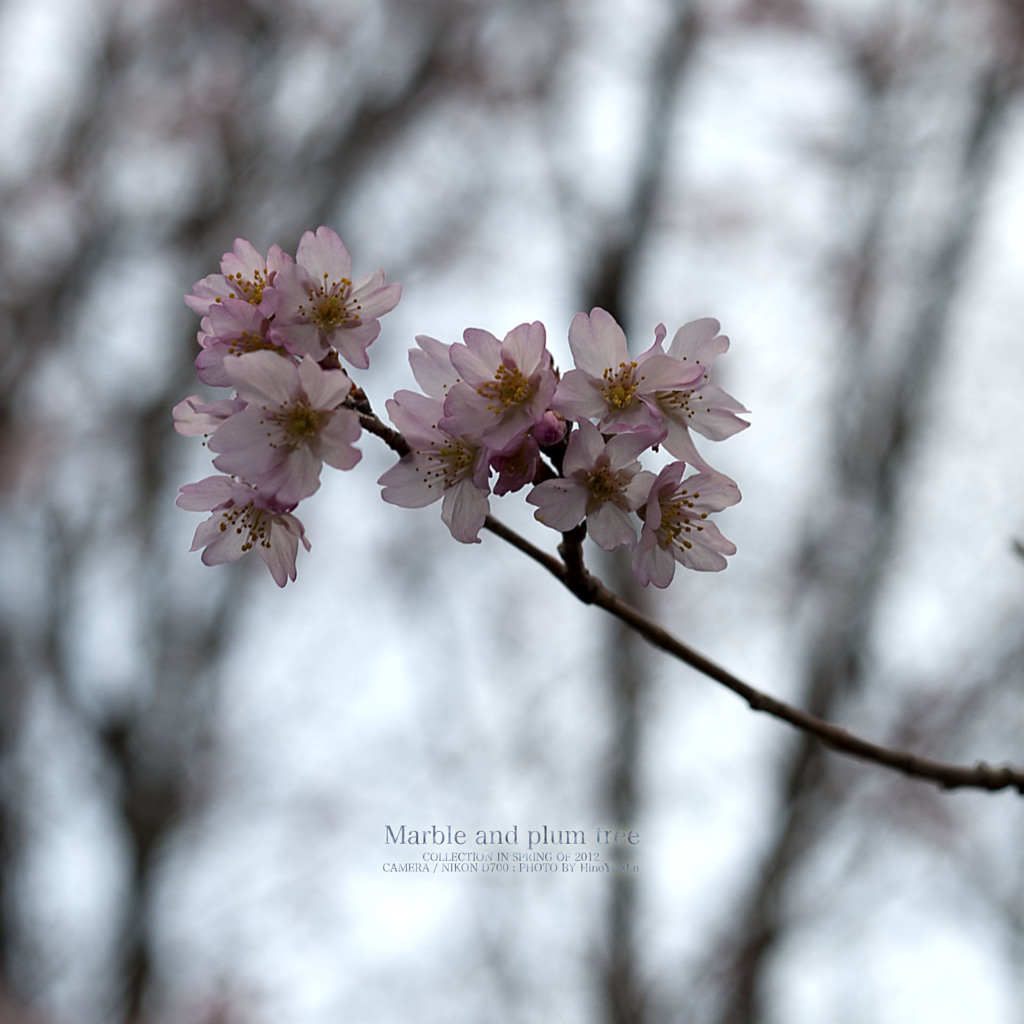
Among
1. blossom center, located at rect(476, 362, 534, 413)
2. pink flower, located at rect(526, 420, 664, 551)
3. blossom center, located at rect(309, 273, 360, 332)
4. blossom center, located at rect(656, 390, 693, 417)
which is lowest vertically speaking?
pink flower, located at rect(526, 420, 664, 551)

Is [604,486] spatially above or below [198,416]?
below

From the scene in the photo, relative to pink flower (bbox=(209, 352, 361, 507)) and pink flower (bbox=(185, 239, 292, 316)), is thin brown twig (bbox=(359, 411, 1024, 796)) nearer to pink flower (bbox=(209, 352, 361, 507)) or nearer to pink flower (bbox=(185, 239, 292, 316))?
pink flower (bbox=(209, 352, 361, 507))

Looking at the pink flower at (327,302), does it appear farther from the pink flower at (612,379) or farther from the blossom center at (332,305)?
the pink flower at (612,379)

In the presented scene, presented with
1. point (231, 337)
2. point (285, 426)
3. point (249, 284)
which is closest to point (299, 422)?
point (285, 426)

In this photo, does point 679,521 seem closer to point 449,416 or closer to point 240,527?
point 449,416

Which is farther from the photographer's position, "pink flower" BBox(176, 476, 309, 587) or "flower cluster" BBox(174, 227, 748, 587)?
"pink flower" BBox(176, 476, 309, 587)

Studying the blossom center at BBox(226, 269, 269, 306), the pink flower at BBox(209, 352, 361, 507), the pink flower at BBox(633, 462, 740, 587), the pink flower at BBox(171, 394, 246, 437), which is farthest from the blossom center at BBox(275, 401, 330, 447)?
the pink flower at BBox(633, 462, 740, 587)

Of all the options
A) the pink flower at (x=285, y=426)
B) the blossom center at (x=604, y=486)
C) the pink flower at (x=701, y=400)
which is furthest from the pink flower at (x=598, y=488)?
the pink flower at (x=285, y=426)

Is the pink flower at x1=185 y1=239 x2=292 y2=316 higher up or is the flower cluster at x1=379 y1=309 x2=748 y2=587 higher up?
the pink flower at x1=185 y1=239 x2=292 y2=316
